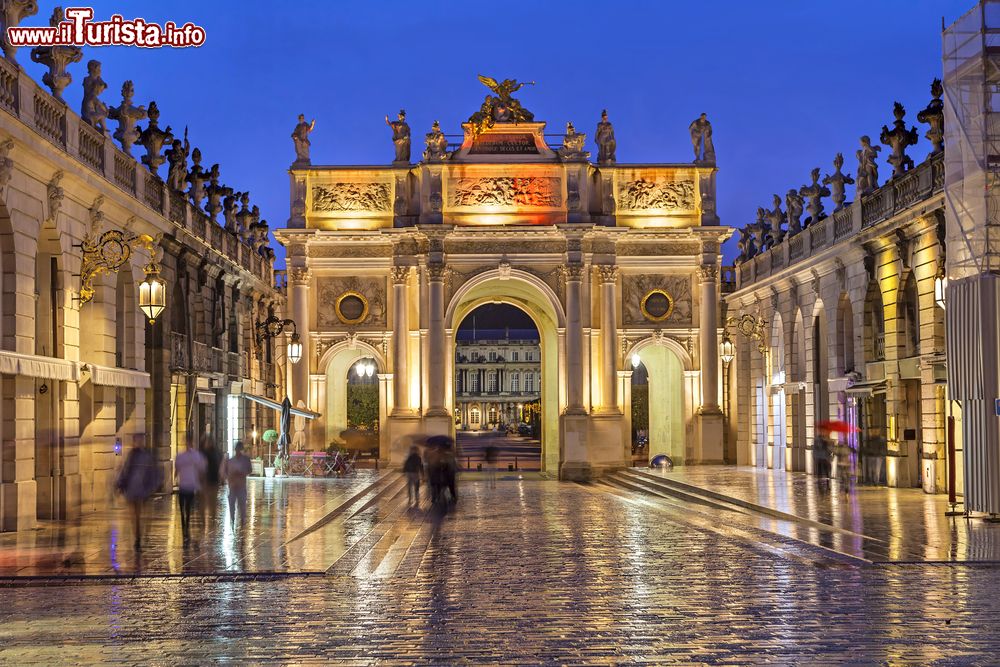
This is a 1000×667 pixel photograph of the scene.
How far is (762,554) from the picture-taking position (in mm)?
17953

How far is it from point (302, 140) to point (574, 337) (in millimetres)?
12810

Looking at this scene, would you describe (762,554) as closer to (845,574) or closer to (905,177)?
(845,574)

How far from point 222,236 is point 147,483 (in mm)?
22544

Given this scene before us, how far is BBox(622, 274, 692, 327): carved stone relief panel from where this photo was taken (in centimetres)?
4947

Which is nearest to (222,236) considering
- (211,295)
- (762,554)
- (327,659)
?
(211,295)

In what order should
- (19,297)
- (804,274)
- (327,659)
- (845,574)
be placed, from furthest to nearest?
(804,274), (19,297), (845,574), (327,659)

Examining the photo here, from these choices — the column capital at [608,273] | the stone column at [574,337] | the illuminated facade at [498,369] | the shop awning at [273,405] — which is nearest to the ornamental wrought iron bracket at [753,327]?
the column capital at [608,273]

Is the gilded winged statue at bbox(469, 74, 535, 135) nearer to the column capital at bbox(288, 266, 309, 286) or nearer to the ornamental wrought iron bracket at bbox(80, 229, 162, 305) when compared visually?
the column capital at bbox(288, 266, 309, 286)

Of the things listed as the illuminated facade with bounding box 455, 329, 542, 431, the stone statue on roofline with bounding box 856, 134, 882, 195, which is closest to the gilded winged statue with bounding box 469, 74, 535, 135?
the stone statue on roofline with bounding box 856, 134, 882, 195

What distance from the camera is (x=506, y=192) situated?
48.8m

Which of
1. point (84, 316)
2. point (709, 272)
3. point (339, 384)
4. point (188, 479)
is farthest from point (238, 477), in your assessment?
point (709, 272)

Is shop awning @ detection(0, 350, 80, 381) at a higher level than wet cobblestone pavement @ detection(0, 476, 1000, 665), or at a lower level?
higher

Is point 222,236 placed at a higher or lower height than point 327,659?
higher

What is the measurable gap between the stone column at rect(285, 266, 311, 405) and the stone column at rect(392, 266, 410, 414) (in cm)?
327
